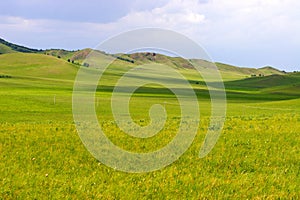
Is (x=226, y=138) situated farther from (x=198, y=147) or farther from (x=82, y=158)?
(x=82, y=158)

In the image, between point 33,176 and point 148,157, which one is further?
point 148,157

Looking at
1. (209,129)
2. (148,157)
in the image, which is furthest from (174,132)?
(148,157)

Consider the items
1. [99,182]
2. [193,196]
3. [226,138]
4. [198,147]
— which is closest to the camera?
[193,196]

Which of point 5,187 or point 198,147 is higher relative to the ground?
point 198,147

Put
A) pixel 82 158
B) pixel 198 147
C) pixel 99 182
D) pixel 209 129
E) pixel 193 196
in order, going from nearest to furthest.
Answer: pixel 193 196
pixel 99 182
pixel 82 158
pixel 198 147
pixel 209 129

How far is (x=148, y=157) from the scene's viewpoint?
46.6 feet

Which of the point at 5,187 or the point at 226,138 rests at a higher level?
the point at 226,138

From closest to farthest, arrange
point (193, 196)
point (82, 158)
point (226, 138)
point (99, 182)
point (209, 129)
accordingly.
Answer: point (193, 196) < point (99, 182) < point (82, 158) < point (226, 138) < point (209, 129)

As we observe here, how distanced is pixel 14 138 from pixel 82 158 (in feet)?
11.0

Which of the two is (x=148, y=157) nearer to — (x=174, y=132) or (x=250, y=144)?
(x=174, y=132)

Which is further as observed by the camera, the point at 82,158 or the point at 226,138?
the point at 226,138

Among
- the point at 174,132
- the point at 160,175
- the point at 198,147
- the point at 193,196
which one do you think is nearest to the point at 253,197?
the point at 193,196

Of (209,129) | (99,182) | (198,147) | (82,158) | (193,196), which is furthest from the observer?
(209,129)

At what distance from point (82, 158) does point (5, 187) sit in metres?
3.25
